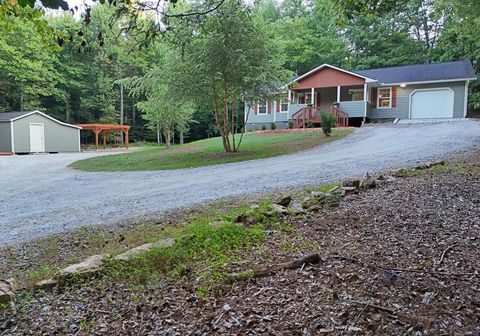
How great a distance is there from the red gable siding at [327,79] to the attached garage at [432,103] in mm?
3256

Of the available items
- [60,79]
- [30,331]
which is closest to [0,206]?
[30,331]

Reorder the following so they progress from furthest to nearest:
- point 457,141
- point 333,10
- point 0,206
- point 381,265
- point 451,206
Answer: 1. point 457,141
2. point 0,206
3. point 333,10
4. point 451,206
5. point 381,265

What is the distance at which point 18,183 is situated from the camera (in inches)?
366

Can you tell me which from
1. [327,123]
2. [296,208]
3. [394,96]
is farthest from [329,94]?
[296,208]

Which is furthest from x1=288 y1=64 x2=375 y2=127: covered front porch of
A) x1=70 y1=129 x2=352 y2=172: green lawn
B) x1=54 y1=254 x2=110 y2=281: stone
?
x1=54 y1=254 x2=110 y2=281: stone

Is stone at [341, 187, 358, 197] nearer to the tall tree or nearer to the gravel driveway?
the gravel driveway

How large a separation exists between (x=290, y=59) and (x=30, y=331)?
3067 centimetres

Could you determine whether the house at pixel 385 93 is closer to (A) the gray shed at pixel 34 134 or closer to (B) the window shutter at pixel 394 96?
(B) the window shutter at pixel 394 96

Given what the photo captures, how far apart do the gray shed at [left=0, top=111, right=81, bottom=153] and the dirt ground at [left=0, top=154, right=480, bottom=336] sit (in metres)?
22.2

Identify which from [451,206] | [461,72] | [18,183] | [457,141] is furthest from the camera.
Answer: [461,72]

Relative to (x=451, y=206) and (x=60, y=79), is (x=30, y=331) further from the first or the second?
(x=60, y=79)

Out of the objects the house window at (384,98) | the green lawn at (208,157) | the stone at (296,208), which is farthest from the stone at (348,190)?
the house window at (384,98)

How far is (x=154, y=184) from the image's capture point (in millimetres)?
8117

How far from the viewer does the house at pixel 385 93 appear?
20078 millimetres
